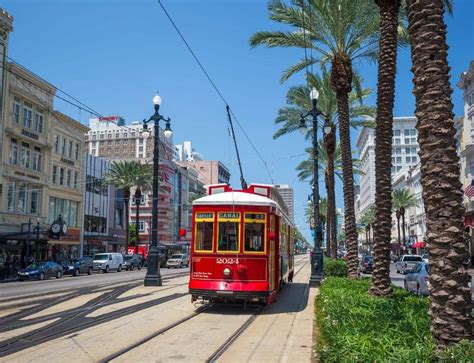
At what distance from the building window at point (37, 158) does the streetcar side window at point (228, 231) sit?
39.4 metres

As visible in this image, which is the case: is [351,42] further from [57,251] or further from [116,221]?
[116,221]

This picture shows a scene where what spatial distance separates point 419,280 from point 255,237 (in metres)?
10.3

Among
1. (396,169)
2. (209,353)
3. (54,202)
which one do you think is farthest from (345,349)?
(396,169)

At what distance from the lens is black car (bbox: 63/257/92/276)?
42250 mm

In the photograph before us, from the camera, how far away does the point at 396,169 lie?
139125 mm

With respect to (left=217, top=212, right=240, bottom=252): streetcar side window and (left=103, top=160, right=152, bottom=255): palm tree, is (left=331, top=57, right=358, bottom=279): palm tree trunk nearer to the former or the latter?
(left=217, top=212, right=240, bottom=252): streetcar side window

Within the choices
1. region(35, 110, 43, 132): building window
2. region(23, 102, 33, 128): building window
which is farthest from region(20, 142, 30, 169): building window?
region(35, 110, 43, 132): building window

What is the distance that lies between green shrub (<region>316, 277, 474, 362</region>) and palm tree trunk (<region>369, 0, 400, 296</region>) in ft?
6.59

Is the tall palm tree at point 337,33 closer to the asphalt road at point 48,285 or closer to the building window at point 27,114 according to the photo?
the asphalt road at point 48,285

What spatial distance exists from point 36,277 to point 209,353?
104 ft

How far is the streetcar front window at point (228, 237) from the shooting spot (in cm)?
1366

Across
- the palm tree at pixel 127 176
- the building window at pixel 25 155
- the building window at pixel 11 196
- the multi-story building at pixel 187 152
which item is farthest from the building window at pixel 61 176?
the multi-story building at pixel 187 152

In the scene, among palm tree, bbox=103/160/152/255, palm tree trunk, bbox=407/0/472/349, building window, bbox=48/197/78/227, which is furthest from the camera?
palm tree, bbox=103/160/152/255

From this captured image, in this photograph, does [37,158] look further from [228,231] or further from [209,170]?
[209,170]
